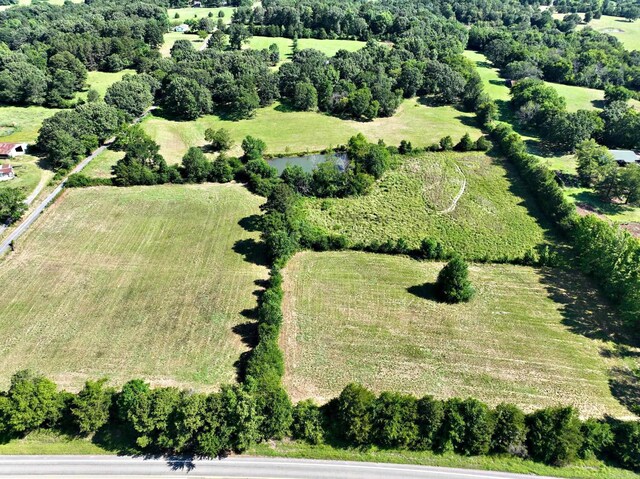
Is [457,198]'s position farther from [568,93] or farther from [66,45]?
[66,45]

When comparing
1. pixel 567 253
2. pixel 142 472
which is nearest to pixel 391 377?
pixel 142 472

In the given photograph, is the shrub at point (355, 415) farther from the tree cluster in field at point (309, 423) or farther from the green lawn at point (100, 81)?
the green lawn at point (100, 81)

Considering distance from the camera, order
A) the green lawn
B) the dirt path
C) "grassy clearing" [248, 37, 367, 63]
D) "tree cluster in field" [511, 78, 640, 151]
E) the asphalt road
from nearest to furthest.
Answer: the asphalt road, the dirt path, "tree cluster in field" [511, 78, 640, 151], the green lawn, "grassy clearing" [248, 37, 367, 63]

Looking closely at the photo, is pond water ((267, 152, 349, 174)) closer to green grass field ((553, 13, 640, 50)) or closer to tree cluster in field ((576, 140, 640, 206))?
tree cluster in field ((576, 140, 640, 206))

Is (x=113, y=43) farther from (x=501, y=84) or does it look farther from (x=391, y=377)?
(x=391, y=377)

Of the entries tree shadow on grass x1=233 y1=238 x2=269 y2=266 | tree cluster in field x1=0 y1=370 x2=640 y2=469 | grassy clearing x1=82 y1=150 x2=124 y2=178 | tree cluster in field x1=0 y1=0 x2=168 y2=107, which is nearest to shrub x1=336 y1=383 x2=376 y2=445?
tree cluster in field x1=0 y1=370 x2=640 y2=469

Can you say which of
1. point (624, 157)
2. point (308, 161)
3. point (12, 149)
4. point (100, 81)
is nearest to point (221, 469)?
point (308, 161)
